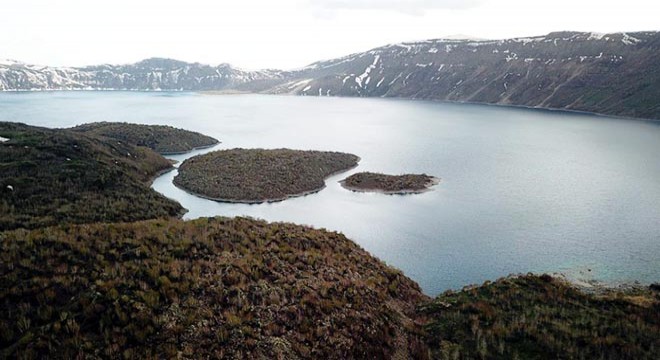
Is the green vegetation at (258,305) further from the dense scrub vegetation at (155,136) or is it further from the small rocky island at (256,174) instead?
the dense scrub vegetation at (155,136)

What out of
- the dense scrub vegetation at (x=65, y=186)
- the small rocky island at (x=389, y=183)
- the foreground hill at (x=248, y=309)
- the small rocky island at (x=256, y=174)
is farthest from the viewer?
the small rocky island at (x=389, y=183)

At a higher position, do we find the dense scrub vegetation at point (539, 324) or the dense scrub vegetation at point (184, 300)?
the dense scrub vegetation at point (184, 300)

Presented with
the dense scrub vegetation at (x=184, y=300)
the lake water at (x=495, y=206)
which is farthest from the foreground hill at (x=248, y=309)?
the lake water at (x=495, y=206)

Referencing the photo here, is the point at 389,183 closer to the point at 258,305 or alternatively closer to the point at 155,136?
the point at 258,305

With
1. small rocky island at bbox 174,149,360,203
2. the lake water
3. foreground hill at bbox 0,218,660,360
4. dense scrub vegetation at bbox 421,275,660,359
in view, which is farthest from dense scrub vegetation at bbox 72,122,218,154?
dense scrub vegetation at bbox 421,275,660,359

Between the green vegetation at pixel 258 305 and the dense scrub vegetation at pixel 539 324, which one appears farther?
the dense scrub vegetation at pixel 539 324

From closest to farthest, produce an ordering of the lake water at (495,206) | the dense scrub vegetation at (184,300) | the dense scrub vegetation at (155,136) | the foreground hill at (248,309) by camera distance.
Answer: the dense scrub vegetation at (184,300)
the foreground hill at (248,309)
the lake water at (495,206)
the dense scrub vegetation at (155,136)

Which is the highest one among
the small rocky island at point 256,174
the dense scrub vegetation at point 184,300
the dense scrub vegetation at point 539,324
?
the dense scrub vegetation at point 184,300

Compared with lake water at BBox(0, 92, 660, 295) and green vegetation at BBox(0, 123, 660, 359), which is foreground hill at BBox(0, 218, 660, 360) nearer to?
green vegetation at BBox(0, 123, 660, 359)
